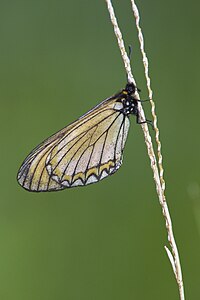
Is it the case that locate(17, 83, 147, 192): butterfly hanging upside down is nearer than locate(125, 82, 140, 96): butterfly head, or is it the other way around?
locate(125, 82, 140, 96): butterfly head

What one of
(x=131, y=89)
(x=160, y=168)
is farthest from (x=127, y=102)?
(x=160, y=168)

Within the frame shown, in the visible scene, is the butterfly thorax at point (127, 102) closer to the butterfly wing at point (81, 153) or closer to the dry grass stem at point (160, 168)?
the butterfly wing at point (81, 153)

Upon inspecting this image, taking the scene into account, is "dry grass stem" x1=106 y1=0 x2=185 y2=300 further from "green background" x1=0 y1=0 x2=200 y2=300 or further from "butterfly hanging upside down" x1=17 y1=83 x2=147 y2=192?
"green background" x1=0 y1=0 x2=200 y2=300

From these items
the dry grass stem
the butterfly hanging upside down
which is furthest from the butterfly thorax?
the dry grass stem

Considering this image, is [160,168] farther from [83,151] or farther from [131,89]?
[83,151]
